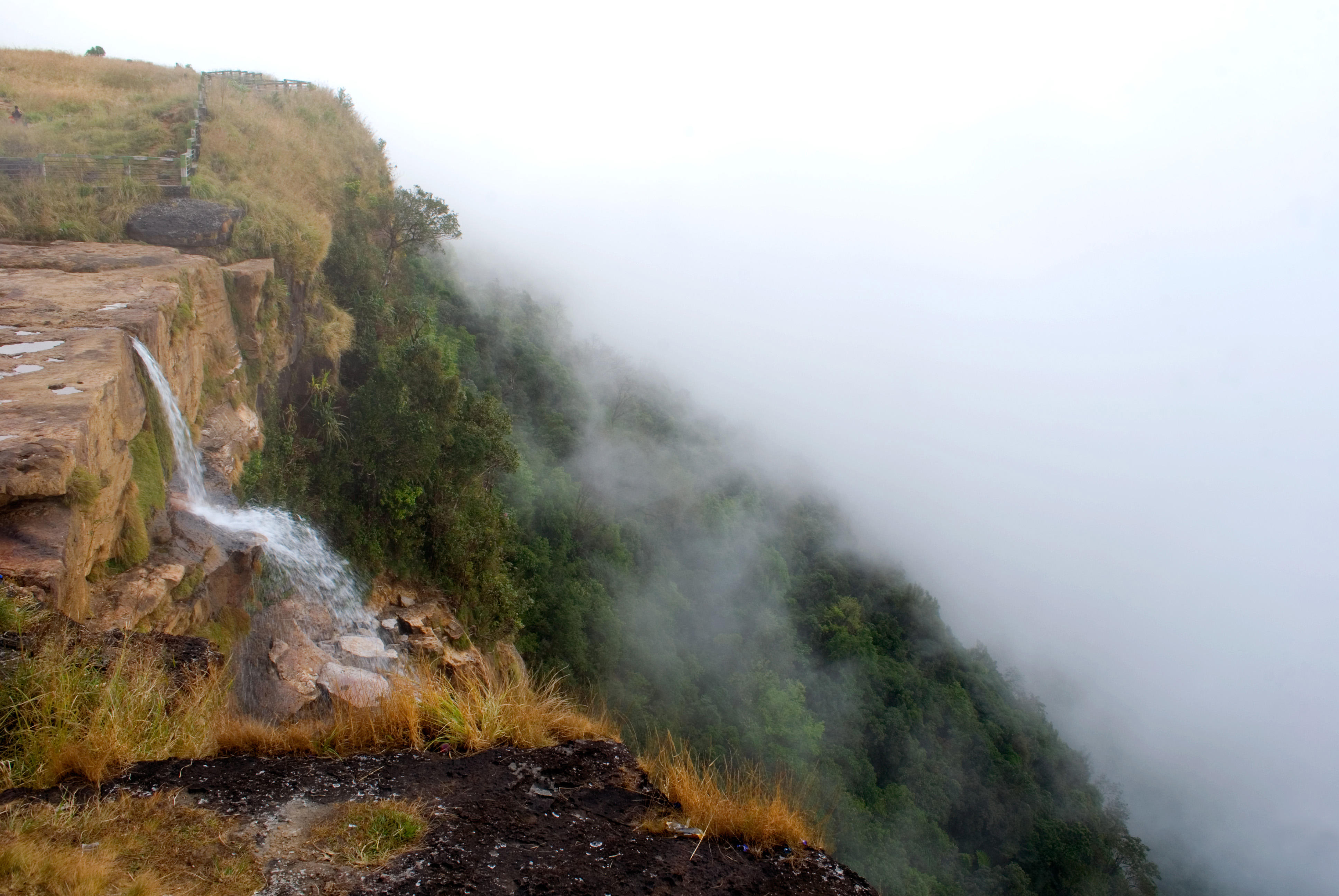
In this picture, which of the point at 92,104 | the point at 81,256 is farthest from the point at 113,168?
the point at 92,104

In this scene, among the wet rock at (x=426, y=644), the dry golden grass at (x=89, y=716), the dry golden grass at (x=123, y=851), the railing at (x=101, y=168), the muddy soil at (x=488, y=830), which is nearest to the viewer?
the dry golden grass at (x=123, y=851)

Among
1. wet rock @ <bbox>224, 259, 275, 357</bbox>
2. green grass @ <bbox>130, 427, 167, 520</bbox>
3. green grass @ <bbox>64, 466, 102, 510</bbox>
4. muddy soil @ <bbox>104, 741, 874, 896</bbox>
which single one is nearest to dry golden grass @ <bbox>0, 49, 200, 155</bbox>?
wet rock @ <bbox>224, 259, 275, 357</bbox>

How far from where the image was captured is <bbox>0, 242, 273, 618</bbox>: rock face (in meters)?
5.23

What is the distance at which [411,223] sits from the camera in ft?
58.5

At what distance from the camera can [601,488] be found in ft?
128

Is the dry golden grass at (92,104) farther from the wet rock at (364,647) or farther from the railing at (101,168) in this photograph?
the wet rock at (364,647)

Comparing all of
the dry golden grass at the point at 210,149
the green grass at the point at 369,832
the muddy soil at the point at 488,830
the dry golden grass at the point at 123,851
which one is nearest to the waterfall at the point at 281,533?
the dry golden grass at the point at 210,149

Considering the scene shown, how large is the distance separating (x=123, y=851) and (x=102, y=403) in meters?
4.68

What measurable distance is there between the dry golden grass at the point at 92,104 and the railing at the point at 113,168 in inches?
28.5

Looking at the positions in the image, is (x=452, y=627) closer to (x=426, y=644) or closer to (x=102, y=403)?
(x=426, y=644)

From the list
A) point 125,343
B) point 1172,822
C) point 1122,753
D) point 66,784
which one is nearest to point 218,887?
point 66,784

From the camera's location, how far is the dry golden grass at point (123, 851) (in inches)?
98.7

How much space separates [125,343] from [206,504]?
229 cm

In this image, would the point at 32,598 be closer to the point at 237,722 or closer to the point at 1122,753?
the point at 237,722
